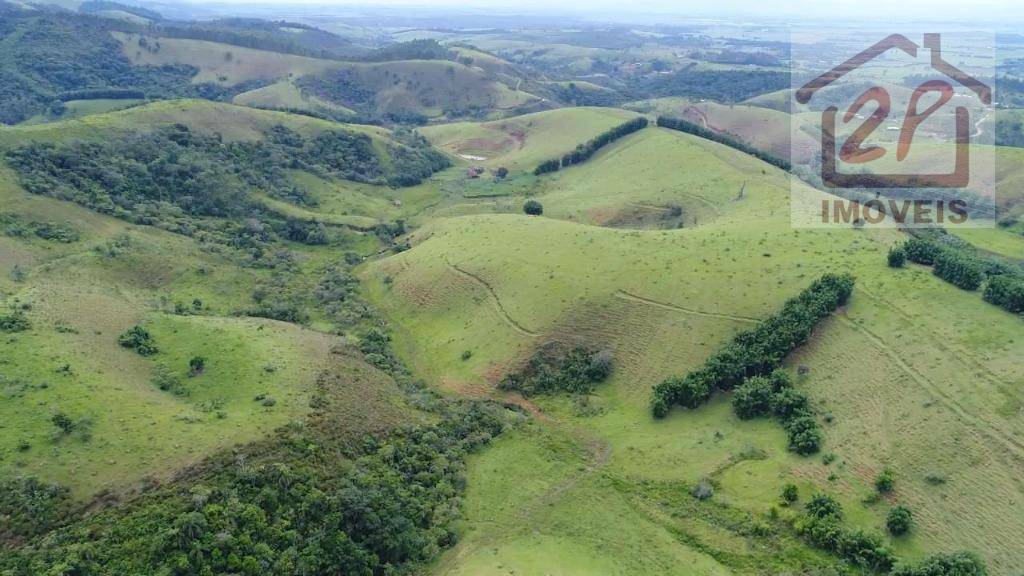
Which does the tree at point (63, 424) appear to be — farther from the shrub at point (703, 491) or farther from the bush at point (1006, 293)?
the bush at point (1006, 293)

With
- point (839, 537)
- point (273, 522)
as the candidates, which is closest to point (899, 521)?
point (839, 537)

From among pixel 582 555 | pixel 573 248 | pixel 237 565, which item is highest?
pixel 573 248

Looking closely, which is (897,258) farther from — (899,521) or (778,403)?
(899,521)

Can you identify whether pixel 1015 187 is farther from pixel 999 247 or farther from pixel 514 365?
pixel 514 365

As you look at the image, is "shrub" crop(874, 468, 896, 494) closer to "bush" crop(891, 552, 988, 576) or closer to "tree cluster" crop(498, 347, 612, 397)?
"bush" crop(891, 552, 988, 576)

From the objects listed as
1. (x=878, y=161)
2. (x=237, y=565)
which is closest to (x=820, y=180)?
(x=878, y=161)

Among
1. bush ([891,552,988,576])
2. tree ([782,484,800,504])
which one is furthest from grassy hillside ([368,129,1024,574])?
bush ([891,552,988,576])
